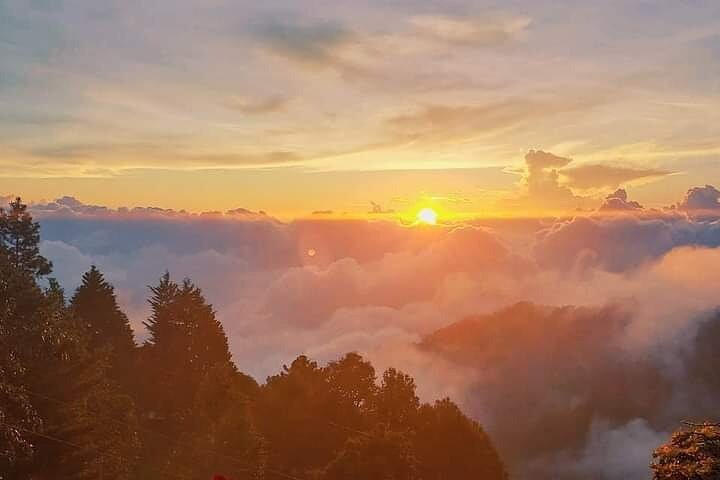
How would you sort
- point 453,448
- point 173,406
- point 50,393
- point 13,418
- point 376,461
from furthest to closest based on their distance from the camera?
point 453,448, point 173,406, point 376,461, point 50,393, point 13,418

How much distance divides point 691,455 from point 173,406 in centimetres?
2708

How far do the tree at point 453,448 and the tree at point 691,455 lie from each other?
88.3ft

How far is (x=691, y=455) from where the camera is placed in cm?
1833

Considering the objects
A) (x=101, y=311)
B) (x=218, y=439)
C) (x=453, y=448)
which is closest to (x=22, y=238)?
(x=101, y=311)

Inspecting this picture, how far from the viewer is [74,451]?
24797 mm

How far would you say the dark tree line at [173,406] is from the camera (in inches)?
988

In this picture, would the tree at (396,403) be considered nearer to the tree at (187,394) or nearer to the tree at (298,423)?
the tree at (298,423)

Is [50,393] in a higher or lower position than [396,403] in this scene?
higher

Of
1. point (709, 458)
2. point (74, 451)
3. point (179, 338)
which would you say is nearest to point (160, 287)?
point (179, 338)

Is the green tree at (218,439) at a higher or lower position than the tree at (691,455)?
lower

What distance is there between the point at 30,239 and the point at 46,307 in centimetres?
1539

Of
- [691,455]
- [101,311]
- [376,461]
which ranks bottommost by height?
[376,461]

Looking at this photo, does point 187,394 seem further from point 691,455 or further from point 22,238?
point 691,455

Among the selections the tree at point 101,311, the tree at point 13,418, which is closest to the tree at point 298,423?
the tree at point 101,311
